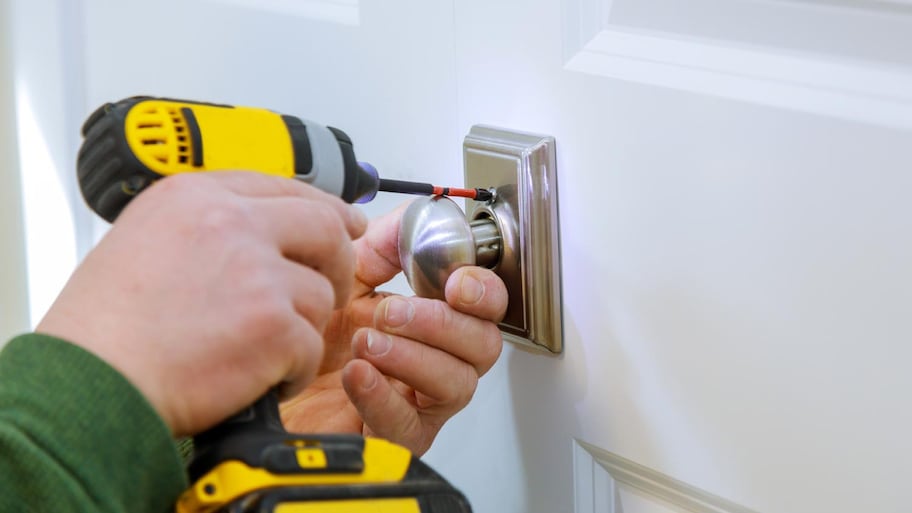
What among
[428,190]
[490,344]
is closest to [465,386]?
[490,344]

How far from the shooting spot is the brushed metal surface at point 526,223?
0.63m

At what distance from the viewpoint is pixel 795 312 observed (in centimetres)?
47

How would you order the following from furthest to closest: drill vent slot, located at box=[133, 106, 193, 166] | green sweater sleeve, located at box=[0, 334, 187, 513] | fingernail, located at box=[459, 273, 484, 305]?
fingernail, located at box=[459, 273, 484, 305] < drill vent slot, located at box=[133, 106, 193, 166] < green sweater sleeve, located at box=[0, 334, 187, 513]

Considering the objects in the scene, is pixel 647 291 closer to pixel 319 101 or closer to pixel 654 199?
pixel 654 199

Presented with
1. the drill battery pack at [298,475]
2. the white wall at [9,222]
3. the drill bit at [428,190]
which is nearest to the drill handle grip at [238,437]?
the drill battery pack at [298,475]

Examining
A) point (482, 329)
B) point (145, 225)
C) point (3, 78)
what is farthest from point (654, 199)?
point (3, 78)

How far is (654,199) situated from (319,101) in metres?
0.30

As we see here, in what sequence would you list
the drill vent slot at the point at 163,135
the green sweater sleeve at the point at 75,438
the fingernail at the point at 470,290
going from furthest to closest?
the fingernail at the point at 470,290
the drill vent slot at the point at 163,135
the green sweater sleeve at the point at 75,438

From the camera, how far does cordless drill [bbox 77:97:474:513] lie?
40cm

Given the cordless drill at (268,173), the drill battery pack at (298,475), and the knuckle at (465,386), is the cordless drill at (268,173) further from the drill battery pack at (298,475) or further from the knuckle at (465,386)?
the knuckle at (465,386)

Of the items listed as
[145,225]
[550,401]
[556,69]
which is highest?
[556,69]

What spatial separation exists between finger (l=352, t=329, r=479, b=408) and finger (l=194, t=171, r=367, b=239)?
13 cm

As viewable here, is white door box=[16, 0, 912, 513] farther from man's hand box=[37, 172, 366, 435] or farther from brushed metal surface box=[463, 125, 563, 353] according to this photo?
man's hand box=[37, 172, 366, 435]

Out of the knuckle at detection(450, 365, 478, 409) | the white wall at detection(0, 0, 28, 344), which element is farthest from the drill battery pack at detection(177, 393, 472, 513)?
the white wall at detection(0, 0, 28, 344)
